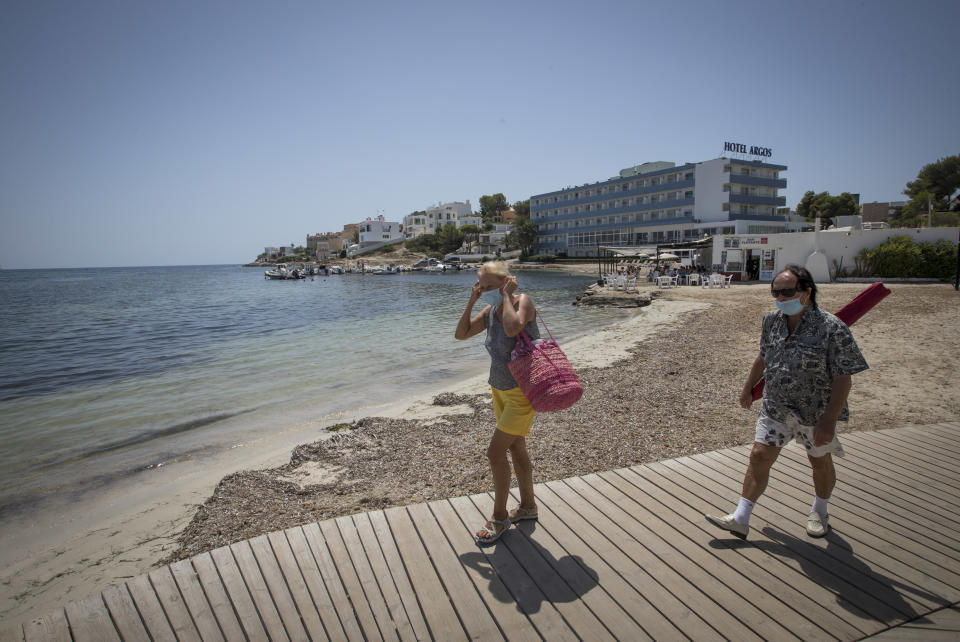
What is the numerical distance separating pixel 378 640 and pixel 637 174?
232 feet

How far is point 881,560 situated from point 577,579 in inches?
74.8

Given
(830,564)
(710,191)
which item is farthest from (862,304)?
(710,191)

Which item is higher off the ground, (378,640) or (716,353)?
(378,640)

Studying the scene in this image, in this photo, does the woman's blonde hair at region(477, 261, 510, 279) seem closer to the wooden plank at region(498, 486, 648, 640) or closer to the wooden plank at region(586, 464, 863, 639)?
the wooden plank at region(498, 486, 648, 640)

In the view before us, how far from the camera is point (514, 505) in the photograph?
3492 mm

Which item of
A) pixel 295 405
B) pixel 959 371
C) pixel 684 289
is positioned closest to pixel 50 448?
pixel 295 405

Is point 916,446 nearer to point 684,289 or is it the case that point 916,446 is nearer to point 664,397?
point 664,397

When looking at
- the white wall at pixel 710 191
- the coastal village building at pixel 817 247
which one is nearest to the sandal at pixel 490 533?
the coastal village building at pixel 817 247

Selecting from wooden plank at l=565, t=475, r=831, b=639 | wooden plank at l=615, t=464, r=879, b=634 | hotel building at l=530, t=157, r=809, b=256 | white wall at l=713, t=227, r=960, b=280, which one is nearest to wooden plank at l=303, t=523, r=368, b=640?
wooden plank at l=565, t=475, r=831, b=639

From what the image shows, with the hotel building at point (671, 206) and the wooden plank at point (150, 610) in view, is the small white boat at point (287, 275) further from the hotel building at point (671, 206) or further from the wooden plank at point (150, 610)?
the wooden plank at point (150, 610)

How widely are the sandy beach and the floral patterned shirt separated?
2.29 m

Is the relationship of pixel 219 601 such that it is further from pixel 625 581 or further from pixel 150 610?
pixel 625 581

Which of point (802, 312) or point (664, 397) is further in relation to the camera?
point (664, 397)

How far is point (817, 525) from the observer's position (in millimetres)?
3047
